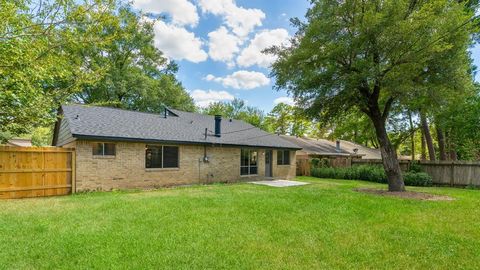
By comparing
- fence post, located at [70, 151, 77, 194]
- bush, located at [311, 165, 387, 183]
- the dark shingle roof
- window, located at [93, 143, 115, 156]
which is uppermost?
the dark shingle roof

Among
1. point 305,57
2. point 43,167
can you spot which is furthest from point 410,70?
point 43,167

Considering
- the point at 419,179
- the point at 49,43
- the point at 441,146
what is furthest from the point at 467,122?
the point at 49,43

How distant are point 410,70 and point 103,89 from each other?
24198 millimetres

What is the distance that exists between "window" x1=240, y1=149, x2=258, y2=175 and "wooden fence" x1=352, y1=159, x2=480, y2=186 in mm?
9436

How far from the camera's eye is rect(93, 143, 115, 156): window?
11945 mm

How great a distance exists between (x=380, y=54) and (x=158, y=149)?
10225mm

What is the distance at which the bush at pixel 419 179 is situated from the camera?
15.8 m

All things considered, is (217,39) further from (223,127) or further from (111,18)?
(111,18)

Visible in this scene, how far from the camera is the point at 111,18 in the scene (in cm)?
→ 361

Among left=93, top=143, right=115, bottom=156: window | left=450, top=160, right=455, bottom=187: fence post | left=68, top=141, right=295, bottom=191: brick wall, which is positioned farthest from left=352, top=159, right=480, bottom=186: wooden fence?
left=93, top=143, right=115, bottom=156: window

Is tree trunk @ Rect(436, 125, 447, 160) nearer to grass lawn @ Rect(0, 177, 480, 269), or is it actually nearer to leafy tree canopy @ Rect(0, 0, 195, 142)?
grass lawn @ Rect(0, 177, 480, 269)

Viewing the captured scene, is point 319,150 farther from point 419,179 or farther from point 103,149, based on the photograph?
point 103,149

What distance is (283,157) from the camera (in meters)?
20.5

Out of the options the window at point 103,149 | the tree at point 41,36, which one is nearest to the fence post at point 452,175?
the window at point 103,149
